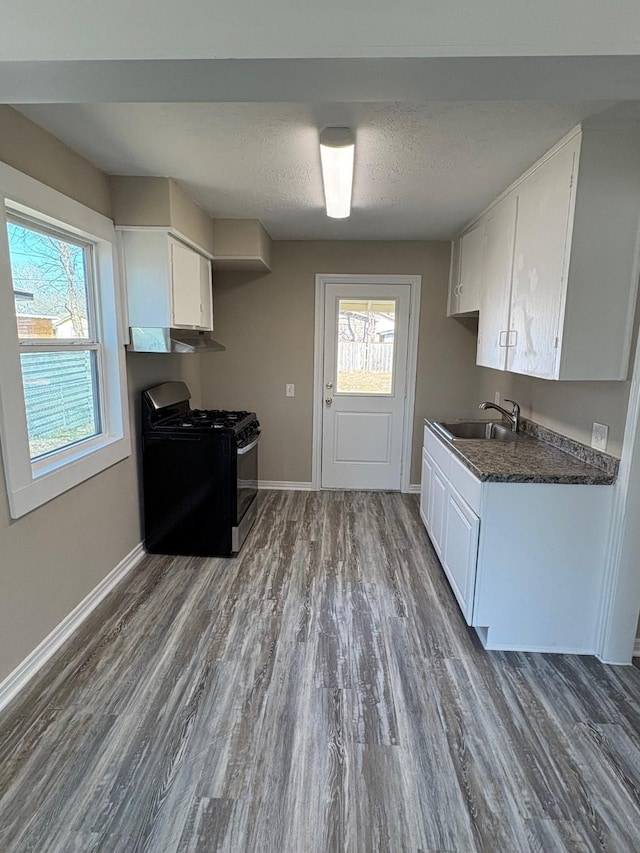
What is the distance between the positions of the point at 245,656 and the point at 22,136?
101 inches

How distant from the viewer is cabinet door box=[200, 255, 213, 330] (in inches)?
136

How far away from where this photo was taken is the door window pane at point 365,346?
4316mm

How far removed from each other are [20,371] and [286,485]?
9.72 ft

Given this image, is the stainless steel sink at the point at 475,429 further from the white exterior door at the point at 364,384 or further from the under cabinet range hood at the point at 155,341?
the under cabinet range hood at the point at 155,341

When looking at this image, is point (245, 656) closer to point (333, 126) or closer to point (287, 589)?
point (287, 589)

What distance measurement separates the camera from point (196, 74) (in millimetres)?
1106

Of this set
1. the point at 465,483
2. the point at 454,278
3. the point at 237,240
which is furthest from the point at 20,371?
the point at 454,278

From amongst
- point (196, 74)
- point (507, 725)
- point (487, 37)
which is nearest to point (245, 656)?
point (507, 725)

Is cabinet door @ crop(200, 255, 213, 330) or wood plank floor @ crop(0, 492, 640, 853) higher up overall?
cabinet door @ crop(200, 255, 213, 330)

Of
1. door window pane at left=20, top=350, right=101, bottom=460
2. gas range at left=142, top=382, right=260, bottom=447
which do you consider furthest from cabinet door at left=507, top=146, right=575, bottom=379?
door window pane at left=20, top=350, right=101, bottom=460

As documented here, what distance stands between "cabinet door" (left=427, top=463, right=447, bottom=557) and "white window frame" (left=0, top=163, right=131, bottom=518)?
2.11 metres

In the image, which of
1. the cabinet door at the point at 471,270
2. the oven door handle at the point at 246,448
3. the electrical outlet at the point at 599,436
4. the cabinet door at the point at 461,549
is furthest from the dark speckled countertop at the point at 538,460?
the oven door handle at the point at 246,448

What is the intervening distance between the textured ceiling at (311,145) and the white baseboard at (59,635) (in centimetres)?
238

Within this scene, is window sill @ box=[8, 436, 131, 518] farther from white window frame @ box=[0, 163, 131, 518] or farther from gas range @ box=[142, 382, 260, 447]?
gas range @ box=[142, 382, 260, 447]
